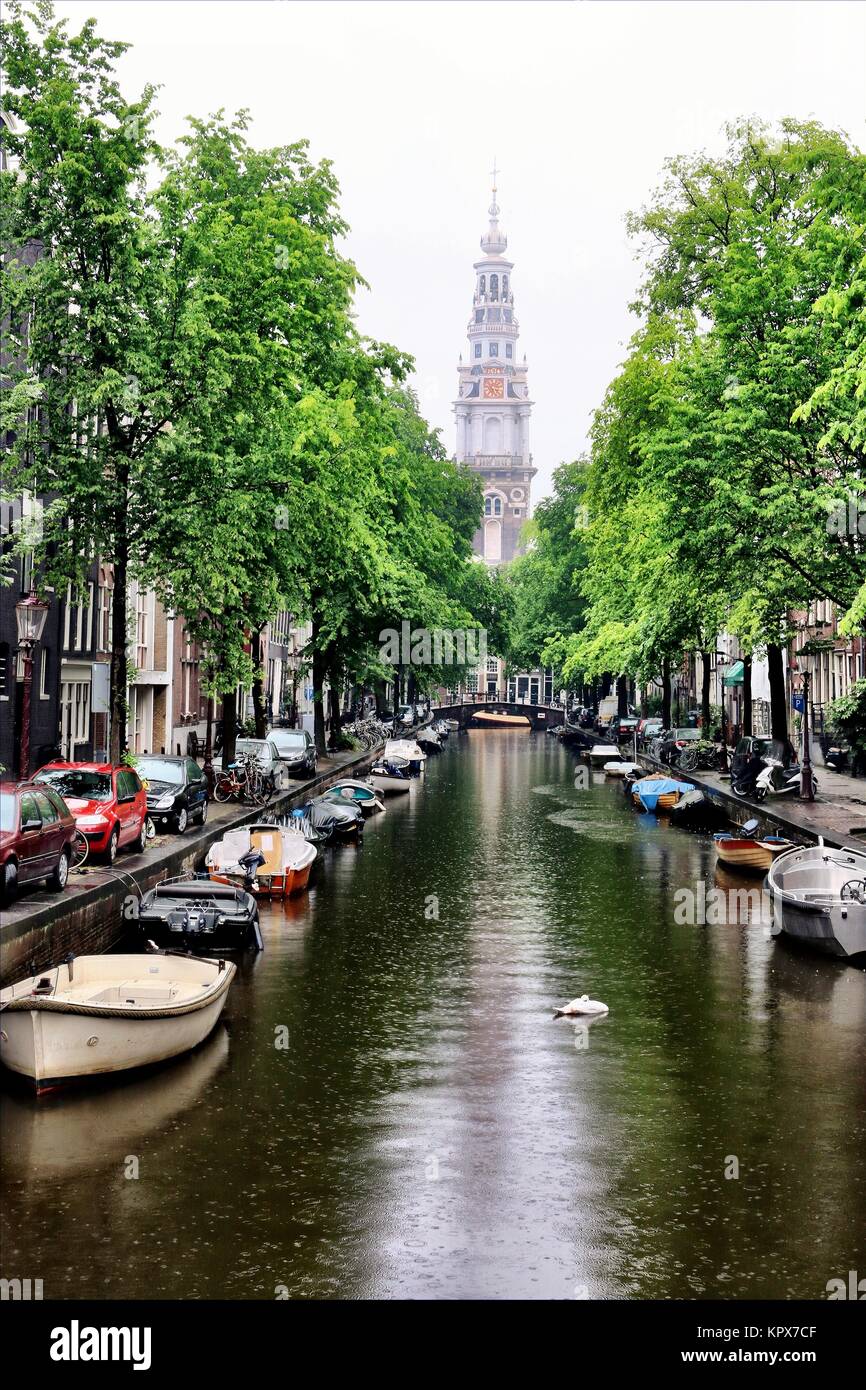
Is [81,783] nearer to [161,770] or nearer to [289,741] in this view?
[161,770]

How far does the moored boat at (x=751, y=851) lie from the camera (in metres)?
32.4

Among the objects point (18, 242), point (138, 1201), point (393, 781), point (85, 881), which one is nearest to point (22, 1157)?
point (138, 1201)

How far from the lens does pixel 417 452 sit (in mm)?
79750

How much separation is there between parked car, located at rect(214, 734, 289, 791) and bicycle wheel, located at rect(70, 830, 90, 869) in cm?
1585

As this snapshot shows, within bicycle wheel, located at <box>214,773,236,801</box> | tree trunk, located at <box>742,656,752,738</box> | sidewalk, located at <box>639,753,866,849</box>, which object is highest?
tree trunk, located at <box>742,656,752,738</box>

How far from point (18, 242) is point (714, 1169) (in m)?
22.0

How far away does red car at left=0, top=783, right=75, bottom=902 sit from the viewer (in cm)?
2055

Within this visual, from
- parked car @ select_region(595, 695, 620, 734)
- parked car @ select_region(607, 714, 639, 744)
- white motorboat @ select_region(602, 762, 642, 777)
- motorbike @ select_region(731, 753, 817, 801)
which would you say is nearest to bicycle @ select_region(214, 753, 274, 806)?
motorbike @ select_region(731, 753, 817, 801)

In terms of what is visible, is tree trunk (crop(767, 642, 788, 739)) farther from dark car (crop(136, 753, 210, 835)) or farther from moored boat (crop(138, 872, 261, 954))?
moored boat (crop(138, 872, 261, 954))

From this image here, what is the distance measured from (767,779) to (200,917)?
23.9 meters

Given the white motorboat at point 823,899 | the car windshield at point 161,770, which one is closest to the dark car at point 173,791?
the car windshield at point 161,770

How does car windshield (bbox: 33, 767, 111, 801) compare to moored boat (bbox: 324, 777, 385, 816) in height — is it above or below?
above

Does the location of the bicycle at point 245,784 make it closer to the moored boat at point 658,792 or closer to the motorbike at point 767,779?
the motorbike at point 767,779
